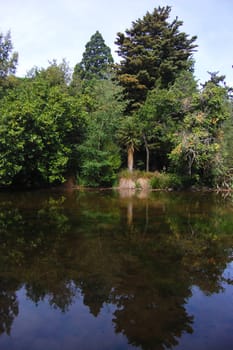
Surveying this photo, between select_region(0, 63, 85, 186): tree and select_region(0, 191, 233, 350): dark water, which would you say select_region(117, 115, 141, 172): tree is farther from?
select_region(0, 191, 233, 350): dark water

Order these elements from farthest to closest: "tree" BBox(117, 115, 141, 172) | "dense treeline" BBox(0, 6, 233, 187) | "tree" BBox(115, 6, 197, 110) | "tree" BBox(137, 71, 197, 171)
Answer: "tree" BBox(115, 6, 197, 110), "tree" BBox(117, 115, 141, 172), "tree" BBox(137, 71, 197, 171), "dense treeline" BBox(0, 6, 233, 187)

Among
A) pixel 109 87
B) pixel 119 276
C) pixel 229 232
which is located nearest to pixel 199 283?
pixel 119 276

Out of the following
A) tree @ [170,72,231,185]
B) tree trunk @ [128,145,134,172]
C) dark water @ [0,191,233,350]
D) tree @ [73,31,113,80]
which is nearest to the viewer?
dark water @ [0,191,233,350]

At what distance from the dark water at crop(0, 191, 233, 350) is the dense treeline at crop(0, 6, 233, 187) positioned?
8.85 m

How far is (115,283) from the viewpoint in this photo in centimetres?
603

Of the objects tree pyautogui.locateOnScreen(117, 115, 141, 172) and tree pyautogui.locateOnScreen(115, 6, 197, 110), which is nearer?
tree pyautogui.locateOnScreen(117, 115, 141, 172)

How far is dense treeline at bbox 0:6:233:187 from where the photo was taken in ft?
64.2

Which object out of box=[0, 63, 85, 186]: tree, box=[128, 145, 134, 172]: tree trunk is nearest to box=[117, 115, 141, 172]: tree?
box=[128, 145, 134, 172]: tree trunk

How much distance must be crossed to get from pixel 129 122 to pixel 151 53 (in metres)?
6.41

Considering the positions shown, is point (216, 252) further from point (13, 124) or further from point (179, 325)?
point (13, 124)

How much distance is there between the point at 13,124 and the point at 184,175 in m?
11.1

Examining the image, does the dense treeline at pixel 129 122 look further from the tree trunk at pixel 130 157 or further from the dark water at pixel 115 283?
the dark water at pixel 115 283

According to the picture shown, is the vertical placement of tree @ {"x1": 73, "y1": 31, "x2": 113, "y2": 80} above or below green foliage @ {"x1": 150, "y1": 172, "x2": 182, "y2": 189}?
above

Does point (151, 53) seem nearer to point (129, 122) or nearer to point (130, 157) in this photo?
point (129, 122)
